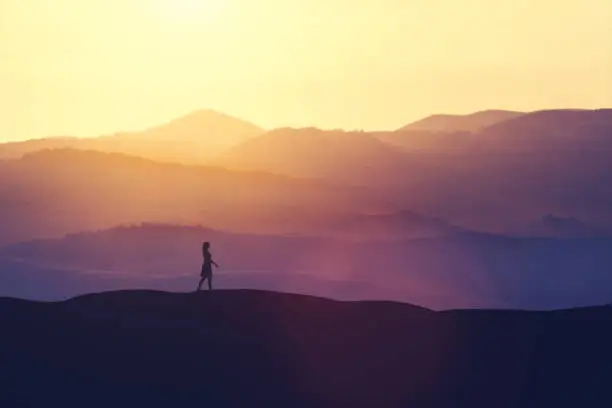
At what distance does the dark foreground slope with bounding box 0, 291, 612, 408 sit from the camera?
23.3 meters

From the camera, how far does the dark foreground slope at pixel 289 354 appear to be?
2330 cm

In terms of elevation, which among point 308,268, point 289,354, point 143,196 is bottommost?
point 289,354

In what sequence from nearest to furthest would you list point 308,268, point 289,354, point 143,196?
point 289,354
point 308,268
point 143,196

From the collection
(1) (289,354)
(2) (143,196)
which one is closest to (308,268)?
(2) (143,196)

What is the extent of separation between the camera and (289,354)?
24719mm

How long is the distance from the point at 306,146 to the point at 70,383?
90.3 feet

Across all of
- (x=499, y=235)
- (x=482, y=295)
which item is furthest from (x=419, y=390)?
(x=499, y=235)

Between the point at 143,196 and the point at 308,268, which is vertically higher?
the point at 143,196

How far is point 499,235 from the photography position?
52.8m

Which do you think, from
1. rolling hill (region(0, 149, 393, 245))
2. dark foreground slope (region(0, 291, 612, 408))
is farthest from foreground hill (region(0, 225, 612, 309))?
dark foreground slope (region(0, 291, 612, 408))

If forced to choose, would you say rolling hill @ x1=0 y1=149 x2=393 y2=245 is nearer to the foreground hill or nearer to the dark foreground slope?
the foreground hill

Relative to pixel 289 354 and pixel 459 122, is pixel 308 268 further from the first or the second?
pixel 289 354

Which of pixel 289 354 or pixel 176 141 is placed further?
pixel 176 141

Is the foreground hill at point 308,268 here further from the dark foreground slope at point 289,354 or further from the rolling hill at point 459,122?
the dark foreground slope at point 289,354
